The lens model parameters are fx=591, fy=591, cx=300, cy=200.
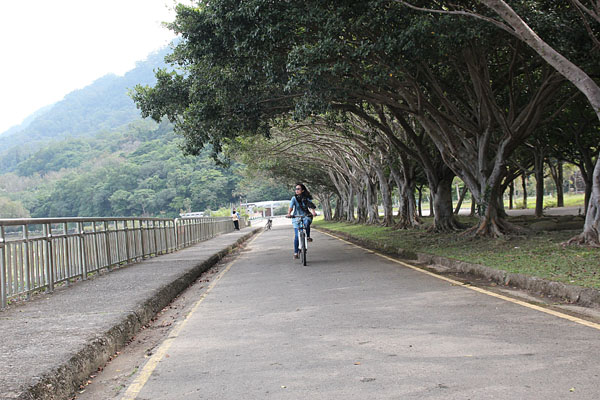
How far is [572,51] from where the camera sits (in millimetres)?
14203

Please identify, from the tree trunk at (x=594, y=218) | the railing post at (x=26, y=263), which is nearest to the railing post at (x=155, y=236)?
the railing post at (x=26, y=263)

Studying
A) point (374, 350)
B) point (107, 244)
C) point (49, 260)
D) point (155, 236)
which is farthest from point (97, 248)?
point (374, 350)

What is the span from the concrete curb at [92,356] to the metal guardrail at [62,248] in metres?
1.93

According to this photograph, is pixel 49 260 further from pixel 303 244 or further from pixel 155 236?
pixel 155 236

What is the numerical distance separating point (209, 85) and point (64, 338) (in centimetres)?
1179

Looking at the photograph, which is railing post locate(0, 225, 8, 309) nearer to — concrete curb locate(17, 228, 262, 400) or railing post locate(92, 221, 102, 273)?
concrete curb locate(17, 228, 262, 400)

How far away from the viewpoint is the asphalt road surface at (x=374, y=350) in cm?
449

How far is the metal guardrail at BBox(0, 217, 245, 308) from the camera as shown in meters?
8.48

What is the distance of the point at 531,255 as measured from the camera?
39.3 feet

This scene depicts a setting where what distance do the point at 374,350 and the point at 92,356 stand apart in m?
2.74

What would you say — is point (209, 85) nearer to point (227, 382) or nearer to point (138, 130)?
point (227, 382)

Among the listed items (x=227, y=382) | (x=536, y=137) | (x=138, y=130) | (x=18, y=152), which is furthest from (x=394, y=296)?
(x=18, y=152)

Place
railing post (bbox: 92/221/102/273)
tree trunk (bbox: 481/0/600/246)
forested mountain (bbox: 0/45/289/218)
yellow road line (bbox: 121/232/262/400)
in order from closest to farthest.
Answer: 1. yellow road line (bbox: 121/232/262/400)
2. tree trunk (bbox: 481/0/600/246)
3. railing post (bbox: 92/221/102/273)
4. forested mountain (bbox: 0/45/289/218)

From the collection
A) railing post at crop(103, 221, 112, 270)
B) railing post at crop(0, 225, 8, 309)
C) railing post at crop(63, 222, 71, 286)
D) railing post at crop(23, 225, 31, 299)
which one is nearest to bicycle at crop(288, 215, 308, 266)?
railing post at crop(103, 221, 112, 270)
